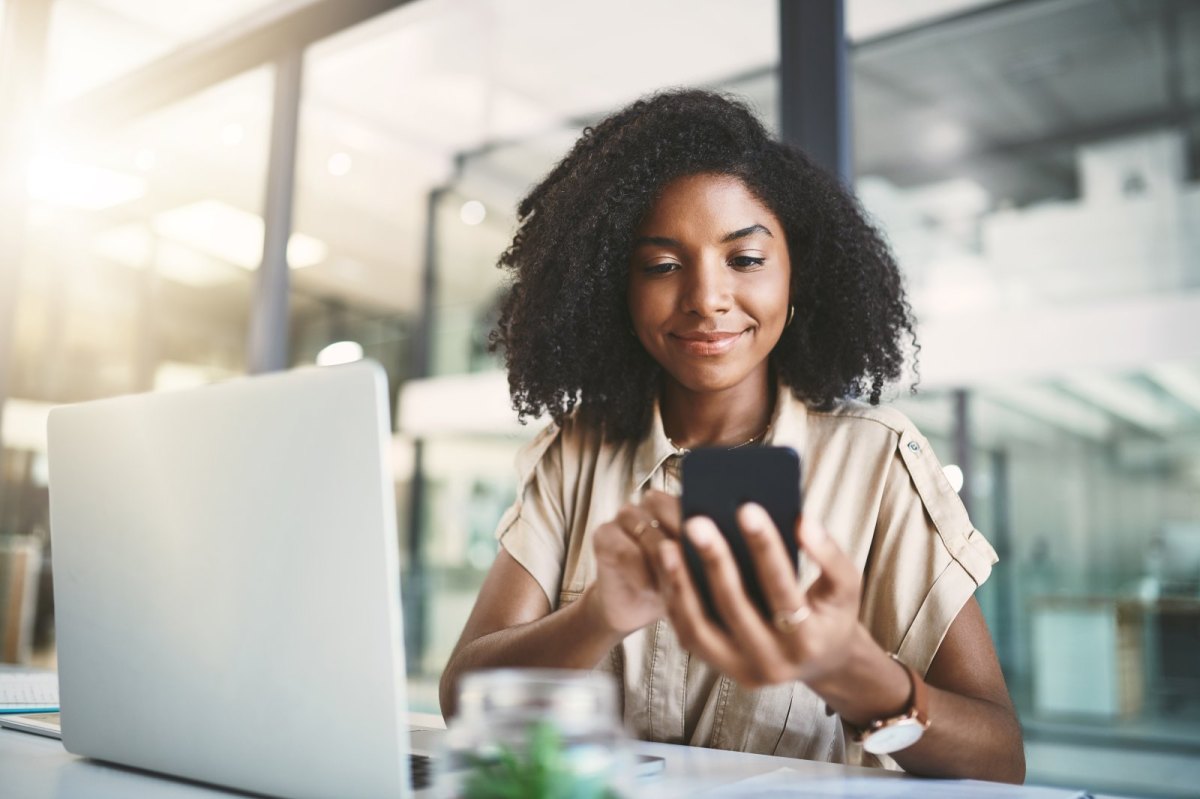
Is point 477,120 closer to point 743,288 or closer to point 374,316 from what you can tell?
point 374,316

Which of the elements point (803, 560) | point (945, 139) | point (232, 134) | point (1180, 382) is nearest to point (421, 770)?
point (803, 560)

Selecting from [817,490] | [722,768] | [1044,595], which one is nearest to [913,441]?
[817,490]

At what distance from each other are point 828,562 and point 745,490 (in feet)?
0.26

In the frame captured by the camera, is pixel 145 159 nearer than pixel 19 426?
No

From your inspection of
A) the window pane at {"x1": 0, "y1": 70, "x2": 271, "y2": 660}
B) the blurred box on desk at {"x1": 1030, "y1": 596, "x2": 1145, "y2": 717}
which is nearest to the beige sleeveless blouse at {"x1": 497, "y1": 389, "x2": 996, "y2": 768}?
the window pane at {"x1": 0, "y1": 70, "x2": 271, "y2": 660}

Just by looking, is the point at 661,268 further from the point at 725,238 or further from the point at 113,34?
the point at 113,34

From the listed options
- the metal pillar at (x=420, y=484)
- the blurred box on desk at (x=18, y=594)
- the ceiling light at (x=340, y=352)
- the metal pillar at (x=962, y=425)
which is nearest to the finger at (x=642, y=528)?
the metal pillar at (x=962, y=425)

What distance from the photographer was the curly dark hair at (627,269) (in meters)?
1.37

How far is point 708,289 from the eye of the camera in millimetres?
1233

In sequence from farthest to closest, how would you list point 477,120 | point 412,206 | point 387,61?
1. point 412,206
2. point 477,120
3. point 387,61

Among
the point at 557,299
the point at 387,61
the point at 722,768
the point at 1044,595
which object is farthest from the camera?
the point at 1044,595

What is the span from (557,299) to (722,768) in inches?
29.8

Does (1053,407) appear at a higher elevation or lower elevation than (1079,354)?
lower

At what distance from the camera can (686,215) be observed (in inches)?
51.1
